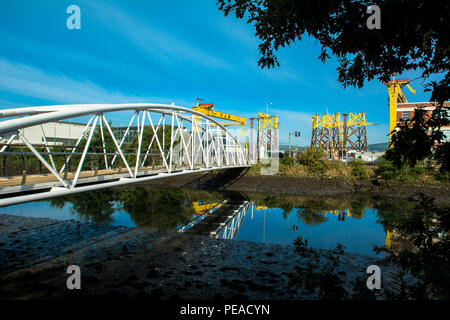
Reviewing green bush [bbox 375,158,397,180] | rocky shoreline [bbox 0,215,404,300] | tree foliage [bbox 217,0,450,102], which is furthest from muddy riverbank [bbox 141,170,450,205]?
tree foliage [bbox 217,0,450,102]

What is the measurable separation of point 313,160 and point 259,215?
60.9 ft

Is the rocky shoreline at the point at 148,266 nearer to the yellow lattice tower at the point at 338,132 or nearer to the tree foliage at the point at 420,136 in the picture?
the tree foliage at the point at 420,136

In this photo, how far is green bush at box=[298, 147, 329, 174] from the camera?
111ft

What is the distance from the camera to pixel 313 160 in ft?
112

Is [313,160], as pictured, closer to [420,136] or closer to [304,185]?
[304,185]

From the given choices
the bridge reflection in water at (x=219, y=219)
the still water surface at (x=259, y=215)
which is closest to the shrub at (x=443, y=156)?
the still water surface at (x=259, y=215)

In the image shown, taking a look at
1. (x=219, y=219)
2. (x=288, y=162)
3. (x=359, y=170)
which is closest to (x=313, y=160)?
(x=288, y=162)

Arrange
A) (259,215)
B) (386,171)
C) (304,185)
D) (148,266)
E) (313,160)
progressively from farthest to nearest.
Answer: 1. (313,160)
2. (304,185)
3. (386,171)
4. (259,215)
5. (148,266)

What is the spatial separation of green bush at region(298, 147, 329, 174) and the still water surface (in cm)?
964
